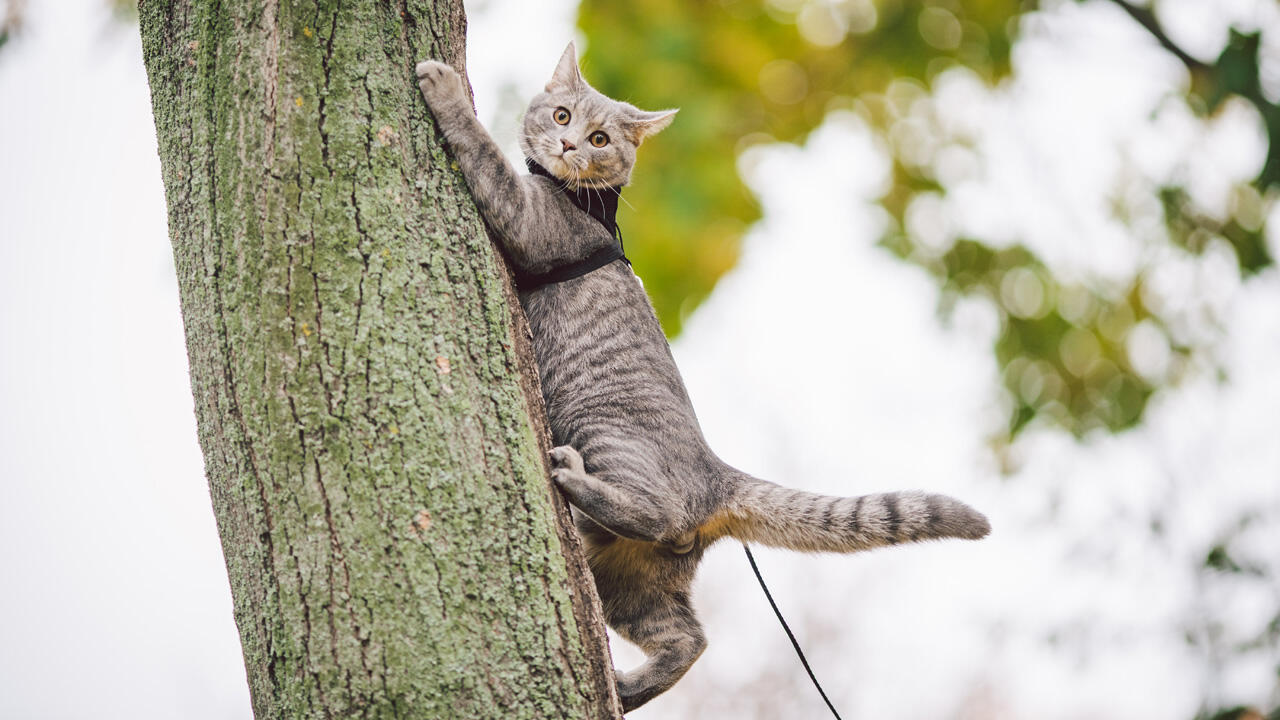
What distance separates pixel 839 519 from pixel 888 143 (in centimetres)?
330

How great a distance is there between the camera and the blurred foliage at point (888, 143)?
3.72 m

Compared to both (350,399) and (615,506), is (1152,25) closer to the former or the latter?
(615,506)

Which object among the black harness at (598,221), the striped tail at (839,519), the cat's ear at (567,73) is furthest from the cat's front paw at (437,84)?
the striped tail at (839,519)

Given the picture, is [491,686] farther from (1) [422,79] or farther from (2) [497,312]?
(1) [422,79]

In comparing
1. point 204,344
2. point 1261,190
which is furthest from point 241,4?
point 1261,190

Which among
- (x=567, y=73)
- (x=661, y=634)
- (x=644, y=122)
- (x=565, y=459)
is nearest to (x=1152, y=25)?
(x=644, y=122)

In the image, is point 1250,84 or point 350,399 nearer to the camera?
point 350,399

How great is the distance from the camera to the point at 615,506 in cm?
223

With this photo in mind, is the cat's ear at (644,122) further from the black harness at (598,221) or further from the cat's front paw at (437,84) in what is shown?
the cat's front paw at (437,84)

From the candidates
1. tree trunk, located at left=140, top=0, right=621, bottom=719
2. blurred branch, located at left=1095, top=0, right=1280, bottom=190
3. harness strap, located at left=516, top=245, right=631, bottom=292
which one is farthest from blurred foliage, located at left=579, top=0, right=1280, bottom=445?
tree trunk, located at left=140, top=0, right=621, bottom=719

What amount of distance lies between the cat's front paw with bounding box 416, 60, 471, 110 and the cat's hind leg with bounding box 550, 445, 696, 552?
2.55 feet

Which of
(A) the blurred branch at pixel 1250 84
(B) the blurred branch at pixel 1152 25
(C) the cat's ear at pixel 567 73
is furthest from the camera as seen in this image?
(B) the blurred branch at pixel 1152 25

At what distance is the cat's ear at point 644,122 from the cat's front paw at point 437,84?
4.08 ft

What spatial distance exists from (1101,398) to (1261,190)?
5.58 ft
